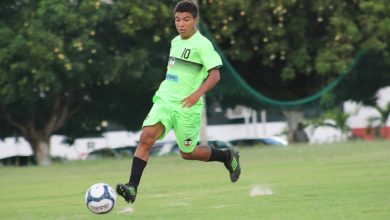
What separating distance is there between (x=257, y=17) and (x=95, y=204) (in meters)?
19.5

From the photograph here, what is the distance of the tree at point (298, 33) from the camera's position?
28266mm

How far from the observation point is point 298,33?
2930 centimetres

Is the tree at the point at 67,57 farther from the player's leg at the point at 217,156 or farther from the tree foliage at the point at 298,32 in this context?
the player's leg at the point at 217,156

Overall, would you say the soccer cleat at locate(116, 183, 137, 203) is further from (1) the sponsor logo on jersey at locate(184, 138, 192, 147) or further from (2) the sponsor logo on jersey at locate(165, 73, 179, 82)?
(2) the sponsor logo on jersey at locate(165, 73, 179, 82)

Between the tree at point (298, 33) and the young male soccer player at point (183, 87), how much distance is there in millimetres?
17638

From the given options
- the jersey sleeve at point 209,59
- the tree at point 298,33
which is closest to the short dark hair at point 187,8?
the jersey sleeve at point 209,59

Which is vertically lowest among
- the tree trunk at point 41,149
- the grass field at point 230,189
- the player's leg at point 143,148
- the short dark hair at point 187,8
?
the tree trunk at point 41,149

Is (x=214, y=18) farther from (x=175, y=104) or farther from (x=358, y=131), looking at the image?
(x=175, y=104)

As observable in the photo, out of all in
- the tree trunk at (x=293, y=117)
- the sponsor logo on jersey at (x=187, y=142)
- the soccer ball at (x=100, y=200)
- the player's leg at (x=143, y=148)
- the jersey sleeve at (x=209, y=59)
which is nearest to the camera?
the soccer ball at (x=100, y=200)

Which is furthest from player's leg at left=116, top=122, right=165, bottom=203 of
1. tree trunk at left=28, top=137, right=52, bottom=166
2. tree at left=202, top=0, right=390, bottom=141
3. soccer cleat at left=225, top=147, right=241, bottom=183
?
tree trunk at left=28, top=137, right=52, bottom=166

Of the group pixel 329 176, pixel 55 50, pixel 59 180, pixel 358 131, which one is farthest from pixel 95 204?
pixel 358 131

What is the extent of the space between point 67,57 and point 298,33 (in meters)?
6.94

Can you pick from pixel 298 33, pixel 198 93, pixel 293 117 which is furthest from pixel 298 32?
pixel 198 93

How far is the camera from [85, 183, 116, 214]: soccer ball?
31.8 ft
